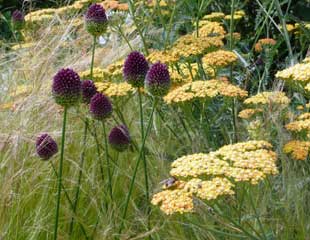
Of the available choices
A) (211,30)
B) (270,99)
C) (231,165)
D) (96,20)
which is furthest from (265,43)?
(231,165)

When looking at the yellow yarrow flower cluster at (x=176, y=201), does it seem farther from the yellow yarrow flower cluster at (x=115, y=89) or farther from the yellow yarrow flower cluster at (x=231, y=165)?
the yellow yarrow flower cluster at (x=115, y=89)

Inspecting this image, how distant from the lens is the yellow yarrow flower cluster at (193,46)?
253 centimetres

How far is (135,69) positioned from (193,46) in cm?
52

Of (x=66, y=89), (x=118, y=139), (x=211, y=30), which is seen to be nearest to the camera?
(x=66, y=89)

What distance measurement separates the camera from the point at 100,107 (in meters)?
2.15

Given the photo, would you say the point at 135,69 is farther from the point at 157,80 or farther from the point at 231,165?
the point at 231,165

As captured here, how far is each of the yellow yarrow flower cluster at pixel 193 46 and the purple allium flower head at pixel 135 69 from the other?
16.9 inches

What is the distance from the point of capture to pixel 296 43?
4516 mm

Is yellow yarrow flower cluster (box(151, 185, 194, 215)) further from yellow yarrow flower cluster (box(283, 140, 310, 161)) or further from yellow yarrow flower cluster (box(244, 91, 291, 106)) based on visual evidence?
yellow yarrow flower cluster (box(244, 91, 291, 106))

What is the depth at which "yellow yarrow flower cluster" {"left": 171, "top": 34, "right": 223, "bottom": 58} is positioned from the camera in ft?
8.30

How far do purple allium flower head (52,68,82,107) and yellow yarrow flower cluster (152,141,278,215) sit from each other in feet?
1.20

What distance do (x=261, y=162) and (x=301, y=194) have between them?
0.79 metres

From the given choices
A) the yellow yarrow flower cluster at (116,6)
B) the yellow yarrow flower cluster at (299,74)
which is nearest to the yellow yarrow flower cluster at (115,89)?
the yellow yarrow flower cluster at (299,74)

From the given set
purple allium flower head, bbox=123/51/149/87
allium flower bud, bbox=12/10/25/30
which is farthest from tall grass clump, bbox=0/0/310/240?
allium flower bud, bbox=12/10/25/30
